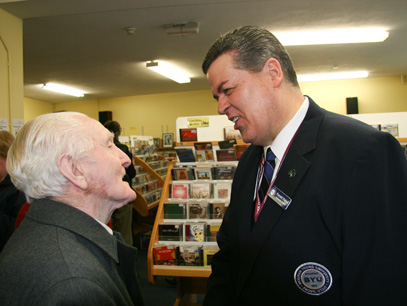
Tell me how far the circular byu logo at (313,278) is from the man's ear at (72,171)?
0.87m

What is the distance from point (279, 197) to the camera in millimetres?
1136

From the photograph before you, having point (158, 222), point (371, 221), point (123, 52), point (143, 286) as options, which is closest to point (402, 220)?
point (371, 221)

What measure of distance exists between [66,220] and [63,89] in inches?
396

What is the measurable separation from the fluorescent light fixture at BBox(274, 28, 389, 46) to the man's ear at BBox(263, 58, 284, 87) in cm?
489

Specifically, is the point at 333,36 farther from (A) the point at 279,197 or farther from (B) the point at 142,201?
(A) the point at 279,197

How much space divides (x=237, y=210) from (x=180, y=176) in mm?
1840

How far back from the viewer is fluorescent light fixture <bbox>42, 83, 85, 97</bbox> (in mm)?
9297

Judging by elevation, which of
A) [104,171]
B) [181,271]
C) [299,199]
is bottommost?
[181,271]

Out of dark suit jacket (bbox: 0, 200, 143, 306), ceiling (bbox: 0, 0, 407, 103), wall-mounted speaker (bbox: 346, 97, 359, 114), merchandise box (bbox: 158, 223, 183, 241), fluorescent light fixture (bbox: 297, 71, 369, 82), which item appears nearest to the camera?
dark suit jacket (bbox: 0, 200, 143, 306)

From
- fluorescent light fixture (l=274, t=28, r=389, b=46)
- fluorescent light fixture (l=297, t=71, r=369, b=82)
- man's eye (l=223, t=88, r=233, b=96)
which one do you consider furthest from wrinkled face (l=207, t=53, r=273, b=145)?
fluorescent light fixture (l=297, t=71, r=369, b=82)

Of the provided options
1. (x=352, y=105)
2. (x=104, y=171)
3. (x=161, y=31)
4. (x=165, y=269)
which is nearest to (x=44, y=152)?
(x=104, y=171)

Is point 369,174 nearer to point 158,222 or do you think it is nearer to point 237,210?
point 237,210

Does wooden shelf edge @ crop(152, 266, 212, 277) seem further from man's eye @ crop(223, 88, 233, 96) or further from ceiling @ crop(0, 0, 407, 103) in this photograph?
ceiling @ crop(0, 0, 407, 103)

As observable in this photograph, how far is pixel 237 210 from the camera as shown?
1.42 meters
